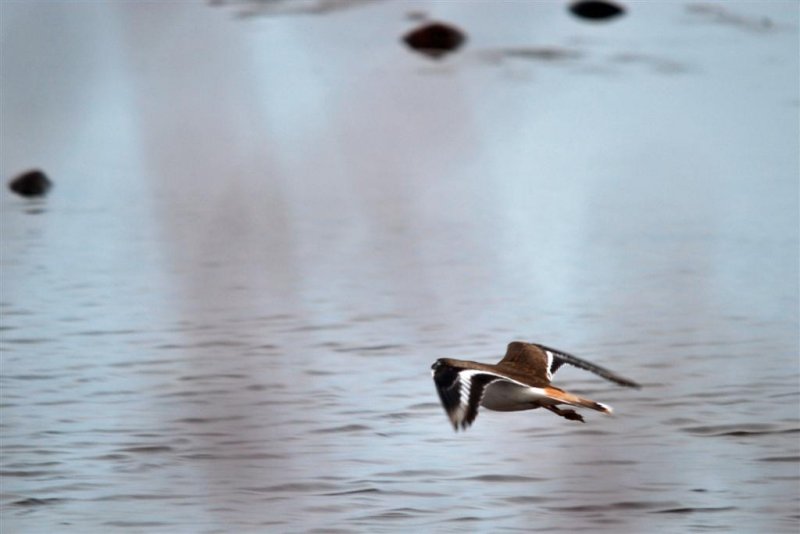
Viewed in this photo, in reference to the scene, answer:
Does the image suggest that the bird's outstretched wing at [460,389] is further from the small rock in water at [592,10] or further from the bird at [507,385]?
the small rock in water at [592,10]

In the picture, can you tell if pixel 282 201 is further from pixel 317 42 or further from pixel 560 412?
pixel 560 412

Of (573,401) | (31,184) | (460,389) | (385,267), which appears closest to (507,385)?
(573,401)

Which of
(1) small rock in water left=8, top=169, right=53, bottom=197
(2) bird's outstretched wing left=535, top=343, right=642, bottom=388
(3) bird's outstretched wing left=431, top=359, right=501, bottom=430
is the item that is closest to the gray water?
(1) small rock in water left=8, top=169, right=53, bottom=197

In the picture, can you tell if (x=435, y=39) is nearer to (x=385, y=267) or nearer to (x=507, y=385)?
(x=385, y=267)

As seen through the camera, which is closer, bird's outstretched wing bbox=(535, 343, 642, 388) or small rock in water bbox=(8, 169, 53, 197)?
bird's outstretched wing bbox=(535, 343, 642, 388)

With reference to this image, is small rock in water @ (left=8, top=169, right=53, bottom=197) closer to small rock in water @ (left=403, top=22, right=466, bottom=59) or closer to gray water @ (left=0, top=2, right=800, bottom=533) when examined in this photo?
gray water @ (left=0, top=2, right=800, bottom=533)

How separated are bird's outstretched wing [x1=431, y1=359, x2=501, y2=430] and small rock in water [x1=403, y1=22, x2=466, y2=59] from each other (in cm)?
934

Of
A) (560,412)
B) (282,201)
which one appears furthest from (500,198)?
(560,412)

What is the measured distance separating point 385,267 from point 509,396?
347cm

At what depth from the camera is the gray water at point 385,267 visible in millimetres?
5523

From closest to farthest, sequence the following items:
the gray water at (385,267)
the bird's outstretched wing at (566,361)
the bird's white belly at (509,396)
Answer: the bird's white belly at (509,396)
the gray water at (385,267)
the bird's outstretched wing at (566,361)

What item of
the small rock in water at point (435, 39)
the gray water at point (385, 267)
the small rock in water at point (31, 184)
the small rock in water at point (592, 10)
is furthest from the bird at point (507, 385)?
the small rock in water at point (592, 10)

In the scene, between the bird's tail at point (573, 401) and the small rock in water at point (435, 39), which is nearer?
the bird's tail at point (573, 401)

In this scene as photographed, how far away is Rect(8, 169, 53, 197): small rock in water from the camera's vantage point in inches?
397
